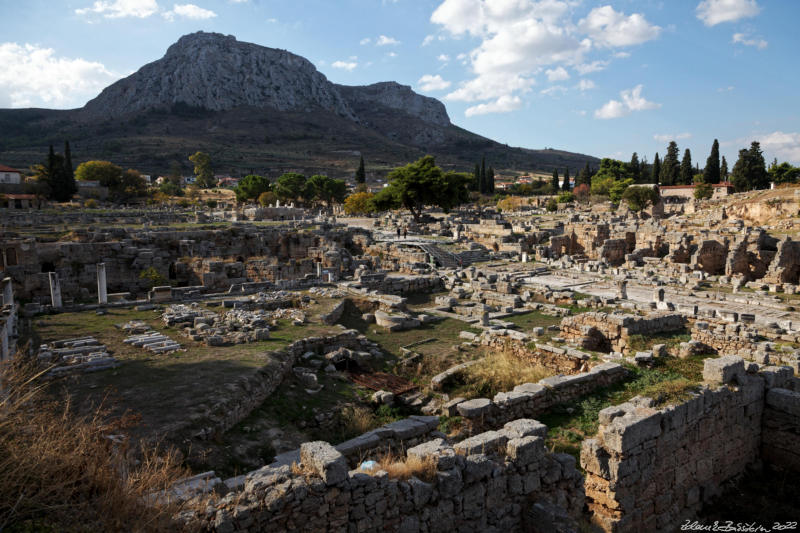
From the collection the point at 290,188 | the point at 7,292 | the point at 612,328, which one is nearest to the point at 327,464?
the point at 612,328

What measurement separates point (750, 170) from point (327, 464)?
224ft

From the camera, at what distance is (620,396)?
9.00m

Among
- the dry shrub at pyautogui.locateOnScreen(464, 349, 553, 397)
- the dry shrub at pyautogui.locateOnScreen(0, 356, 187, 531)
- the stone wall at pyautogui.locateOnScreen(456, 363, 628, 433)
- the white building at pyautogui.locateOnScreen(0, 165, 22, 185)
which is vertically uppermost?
the white building at pyautogui.locateOnScreen(0, 165, 22, 185)

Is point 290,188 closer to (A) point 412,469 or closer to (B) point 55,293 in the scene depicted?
(B) point 55,293

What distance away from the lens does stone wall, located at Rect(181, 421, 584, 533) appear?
13.8ft

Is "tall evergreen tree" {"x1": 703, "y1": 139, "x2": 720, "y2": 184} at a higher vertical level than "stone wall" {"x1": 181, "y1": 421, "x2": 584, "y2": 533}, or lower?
higher

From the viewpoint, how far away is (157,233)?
→ 1152 inches

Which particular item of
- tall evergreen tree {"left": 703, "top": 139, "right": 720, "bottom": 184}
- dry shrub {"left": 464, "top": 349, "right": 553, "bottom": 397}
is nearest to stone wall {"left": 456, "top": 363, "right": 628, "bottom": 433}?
dry shrub {"left": 464, "top": 349, "right": 553, "bottom": 397}

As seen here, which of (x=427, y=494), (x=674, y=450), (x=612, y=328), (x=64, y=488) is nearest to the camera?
(x=64, y=488)

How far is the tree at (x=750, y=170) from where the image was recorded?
57094 millimetres

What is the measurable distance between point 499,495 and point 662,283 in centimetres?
1960

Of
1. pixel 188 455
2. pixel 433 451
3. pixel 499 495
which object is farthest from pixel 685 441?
pixel 188 455

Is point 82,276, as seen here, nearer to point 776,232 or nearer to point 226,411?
point 226,411

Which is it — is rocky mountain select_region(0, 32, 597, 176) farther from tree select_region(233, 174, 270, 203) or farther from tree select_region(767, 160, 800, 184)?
tree select_region(767, 160, 800, 184)
